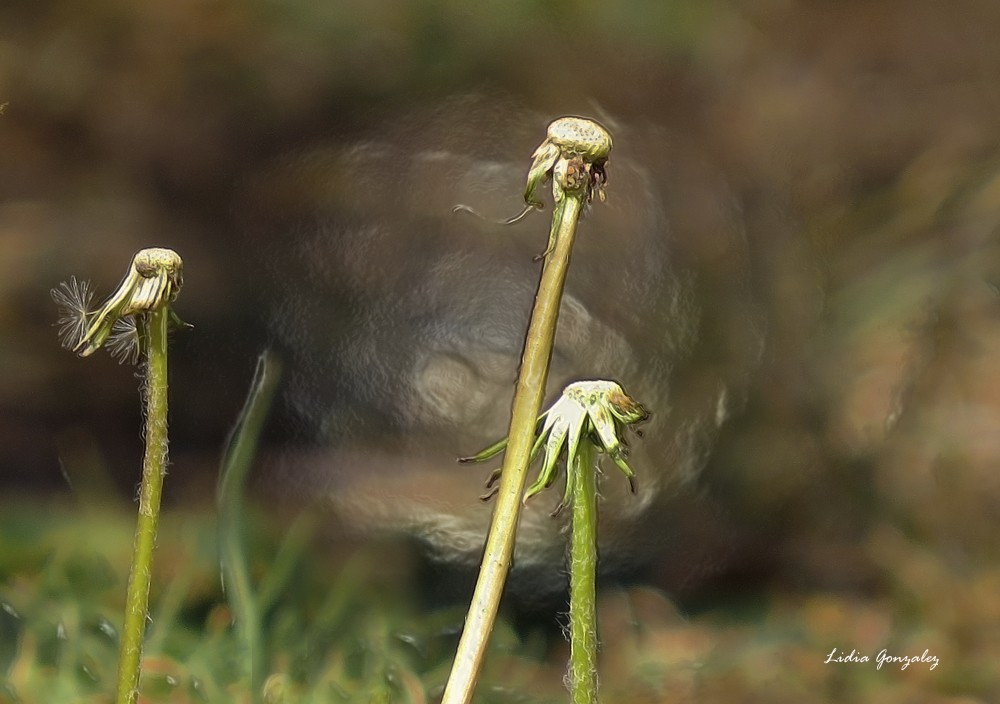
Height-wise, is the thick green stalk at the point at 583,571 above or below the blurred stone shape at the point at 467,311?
below

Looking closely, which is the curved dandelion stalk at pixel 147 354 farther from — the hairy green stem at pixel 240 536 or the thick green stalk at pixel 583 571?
the hairy green stem at pixel 240 536

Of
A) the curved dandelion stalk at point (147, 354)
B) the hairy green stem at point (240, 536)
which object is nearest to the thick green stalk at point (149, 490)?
the curved dandelion stalk at point (147, 354)

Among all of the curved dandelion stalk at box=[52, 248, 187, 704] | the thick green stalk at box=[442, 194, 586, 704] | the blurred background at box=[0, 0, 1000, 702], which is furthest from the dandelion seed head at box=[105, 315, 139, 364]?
the blurred background at box=[0, 0, 1000, 702]

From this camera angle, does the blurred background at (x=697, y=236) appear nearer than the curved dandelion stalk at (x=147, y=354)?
No

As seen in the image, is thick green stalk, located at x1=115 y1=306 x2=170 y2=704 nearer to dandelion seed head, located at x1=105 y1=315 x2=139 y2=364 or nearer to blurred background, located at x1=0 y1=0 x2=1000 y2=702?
dandelion seed head, located at x1=105 y1=315 x2=139 y2=364
